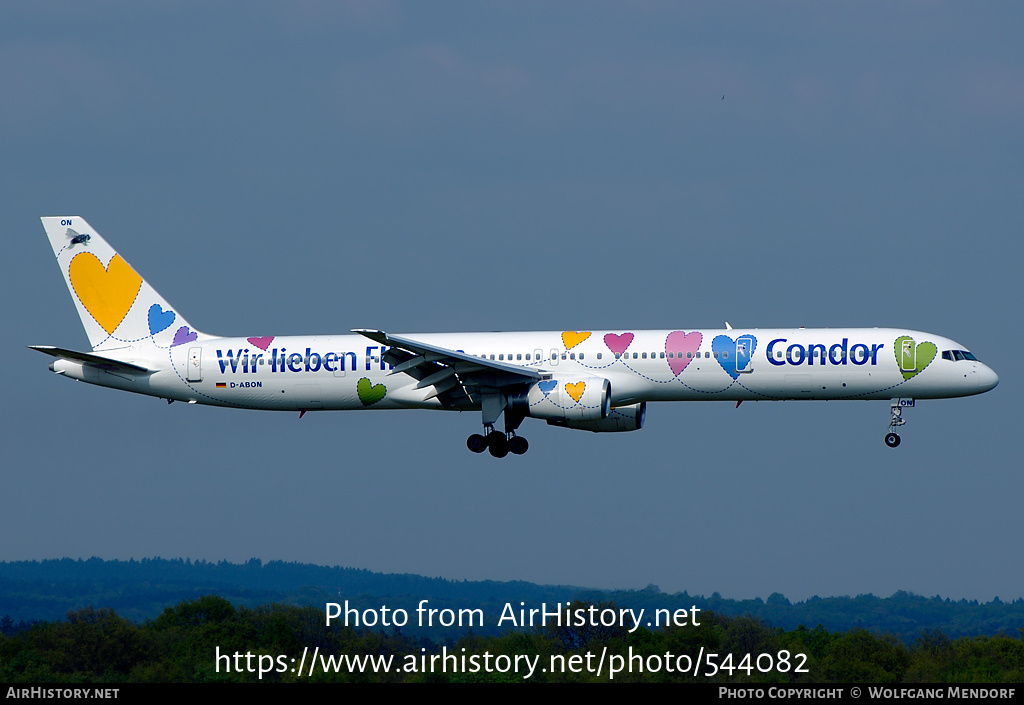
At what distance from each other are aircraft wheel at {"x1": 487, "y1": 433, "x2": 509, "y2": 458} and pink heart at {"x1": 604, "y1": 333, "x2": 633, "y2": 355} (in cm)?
603

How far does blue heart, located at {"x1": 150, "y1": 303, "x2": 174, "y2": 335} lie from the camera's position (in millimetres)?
61156

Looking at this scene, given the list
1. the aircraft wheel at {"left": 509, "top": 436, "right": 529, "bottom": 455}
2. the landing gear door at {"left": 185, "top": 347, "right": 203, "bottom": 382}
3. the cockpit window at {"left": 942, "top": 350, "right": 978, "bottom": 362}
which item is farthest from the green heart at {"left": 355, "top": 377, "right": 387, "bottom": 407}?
the cockpit window at {"left": 942, "top": 350, "right": 978, "bottom": 362}

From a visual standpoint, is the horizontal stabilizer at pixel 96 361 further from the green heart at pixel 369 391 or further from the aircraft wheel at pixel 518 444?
the aircraft wheel at pixel 518 444

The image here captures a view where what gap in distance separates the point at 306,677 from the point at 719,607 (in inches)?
3577

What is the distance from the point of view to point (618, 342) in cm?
5466

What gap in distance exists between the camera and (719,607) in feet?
503

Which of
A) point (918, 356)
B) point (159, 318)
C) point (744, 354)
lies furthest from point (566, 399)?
point (159, 318)

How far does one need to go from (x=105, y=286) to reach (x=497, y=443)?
20000mm

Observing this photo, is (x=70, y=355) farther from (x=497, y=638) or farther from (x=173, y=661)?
(x=497, y=638)

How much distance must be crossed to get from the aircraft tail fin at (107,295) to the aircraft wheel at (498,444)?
46.8 ft

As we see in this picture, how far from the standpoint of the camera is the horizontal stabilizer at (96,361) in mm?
55244

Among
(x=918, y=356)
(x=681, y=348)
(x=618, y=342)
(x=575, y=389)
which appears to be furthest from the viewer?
(x=618, y=342)

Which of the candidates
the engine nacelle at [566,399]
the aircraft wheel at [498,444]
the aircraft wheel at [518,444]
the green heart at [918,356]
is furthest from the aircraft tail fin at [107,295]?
the green heart at [918,356]

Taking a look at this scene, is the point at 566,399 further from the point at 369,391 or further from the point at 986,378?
the point at 986,378
